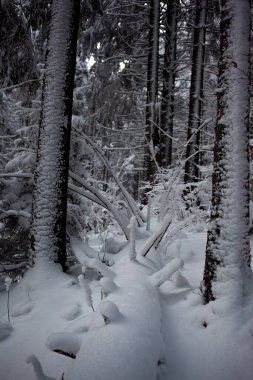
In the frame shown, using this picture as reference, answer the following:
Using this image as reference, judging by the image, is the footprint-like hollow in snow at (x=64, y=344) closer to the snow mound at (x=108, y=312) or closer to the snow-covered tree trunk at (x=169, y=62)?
the snow mound at (x=108, y=312)

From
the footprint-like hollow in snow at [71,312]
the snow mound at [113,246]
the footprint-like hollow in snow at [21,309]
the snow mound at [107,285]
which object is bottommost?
the footprint-like hollow in snow at [21,309]

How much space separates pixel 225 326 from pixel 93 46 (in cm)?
783

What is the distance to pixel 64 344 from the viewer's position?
7.17 ft

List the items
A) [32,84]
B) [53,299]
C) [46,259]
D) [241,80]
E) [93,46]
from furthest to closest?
[93,46] < [32,84] < [46,259] < [53,299] < [241,80]

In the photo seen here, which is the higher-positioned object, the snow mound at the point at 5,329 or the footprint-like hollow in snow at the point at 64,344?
the footprint-like hollow in snow at the point at 64,344

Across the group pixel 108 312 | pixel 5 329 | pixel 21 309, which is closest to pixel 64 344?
pixel 108 312

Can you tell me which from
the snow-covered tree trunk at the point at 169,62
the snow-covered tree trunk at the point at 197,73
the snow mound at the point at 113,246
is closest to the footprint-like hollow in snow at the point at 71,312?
the snow mound at the point at 113,246

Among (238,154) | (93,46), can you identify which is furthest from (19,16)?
(238,154)

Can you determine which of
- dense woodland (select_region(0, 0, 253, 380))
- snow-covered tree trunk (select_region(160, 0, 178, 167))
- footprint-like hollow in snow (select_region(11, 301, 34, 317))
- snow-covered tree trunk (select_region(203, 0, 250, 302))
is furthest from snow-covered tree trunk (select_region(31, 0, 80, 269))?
snow-covered tree trunk (select_region(160, 0, 178, 167))

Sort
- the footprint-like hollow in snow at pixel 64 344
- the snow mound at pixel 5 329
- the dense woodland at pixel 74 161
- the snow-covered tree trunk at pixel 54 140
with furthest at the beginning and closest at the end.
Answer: the snow-covered tree trunk at pixel 54 140
the dense woodland at pixel 74 161
the snow mound at pixel 5 329
the footprint-like hollow in snow at pixel 64 344

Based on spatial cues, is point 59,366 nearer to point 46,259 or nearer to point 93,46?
point 46,259

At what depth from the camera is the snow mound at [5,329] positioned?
2.87 meters

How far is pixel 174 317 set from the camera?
3.00 m

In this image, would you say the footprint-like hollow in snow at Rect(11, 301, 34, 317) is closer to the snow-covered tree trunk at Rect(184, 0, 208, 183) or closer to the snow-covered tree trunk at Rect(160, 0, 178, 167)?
the snow-covered tree trunk at Rect(160, 0, 178, 167)
